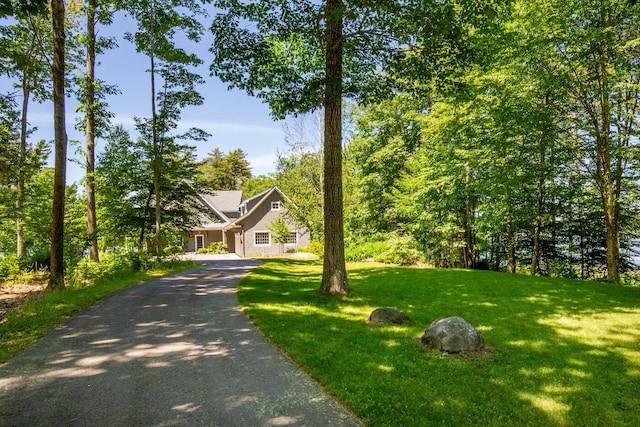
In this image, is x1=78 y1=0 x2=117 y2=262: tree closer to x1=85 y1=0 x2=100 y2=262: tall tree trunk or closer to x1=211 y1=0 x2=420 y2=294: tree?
x1=85 y1=0 x2=100 y2=262: tall tree trunk

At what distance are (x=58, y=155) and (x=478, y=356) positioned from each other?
511 inches

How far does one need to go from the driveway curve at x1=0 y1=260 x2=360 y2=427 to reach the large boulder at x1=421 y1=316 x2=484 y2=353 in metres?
2.41

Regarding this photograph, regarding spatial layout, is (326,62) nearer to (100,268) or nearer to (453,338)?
(453,338)

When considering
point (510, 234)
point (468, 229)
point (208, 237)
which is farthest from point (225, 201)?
point (510, 234)

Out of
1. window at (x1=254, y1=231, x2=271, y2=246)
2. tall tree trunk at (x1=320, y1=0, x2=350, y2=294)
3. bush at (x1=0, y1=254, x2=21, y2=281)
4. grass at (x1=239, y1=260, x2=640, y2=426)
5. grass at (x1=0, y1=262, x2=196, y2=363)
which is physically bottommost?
grass at (x1=239, y1=260, x2=640, y2=426)

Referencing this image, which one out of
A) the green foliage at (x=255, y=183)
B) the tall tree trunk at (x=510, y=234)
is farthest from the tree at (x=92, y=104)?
the green foliage at (x=255, y=183)

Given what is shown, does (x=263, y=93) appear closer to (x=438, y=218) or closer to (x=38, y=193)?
(x=438, y=218)

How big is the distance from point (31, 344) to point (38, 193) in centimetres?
1896

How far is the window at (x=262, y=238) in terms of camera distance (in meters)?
34.6

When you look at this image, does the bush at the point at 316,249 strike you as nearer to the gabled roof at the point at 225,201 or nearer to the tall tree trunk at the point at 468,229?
the tall tree trunk at the point at 468,229

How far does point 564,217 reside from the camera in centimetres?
1708

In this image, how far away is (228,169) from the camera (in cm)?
6300

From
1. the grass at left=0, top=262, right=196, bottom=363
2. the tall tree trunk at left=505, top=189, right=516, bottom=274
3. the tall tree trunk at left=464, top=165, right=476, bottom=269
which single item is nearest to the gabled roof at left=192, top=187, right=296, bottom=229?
the tall tree trunk at left=464, top=165, right=476, bottom=269

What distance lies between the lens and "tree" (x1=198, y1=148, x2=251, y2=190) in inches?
2467
